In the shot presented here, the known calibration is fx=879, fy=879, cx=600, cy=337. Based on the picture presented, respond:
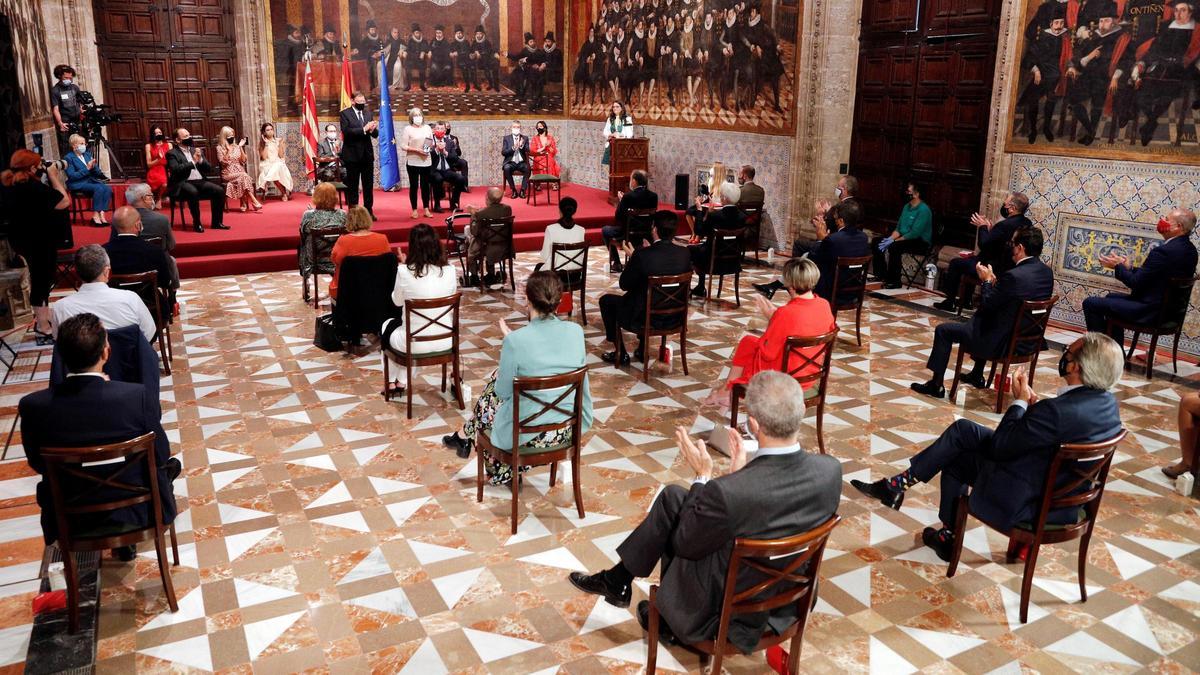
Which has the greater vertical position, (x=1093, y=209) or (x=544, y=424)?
(x=1093, y=209)

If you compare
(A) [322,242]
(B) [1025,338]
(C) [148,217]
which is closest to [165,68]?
(C) [148,217]

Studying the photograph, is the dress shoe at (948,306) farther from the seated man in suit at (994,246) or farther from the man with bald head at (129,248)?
the man with bald head at (129,248)

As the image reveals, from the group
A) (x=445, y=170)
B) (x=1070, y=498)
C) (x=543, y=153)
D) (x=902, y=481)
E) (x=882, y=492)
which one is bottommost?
(x=882, y=492)

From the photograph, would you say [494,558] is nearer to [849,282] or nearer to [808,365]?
[808,365]

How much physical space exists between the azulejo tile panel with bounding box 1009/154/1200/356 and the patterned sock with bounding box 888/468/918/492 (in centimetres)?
507

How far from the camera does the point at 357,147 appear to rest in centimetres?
1174

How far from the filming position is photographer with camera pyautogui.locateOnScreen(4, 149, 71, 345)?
7.83 metres

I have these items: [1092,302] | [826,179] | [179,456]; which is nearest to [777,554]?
[179,456]

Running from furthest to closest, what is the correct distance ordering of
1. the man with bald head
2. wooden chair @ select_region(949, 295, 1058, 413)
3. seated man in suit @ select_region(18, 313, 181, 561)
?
the man with bald head
wooden chair @ select_region(949, 295, 1058, 413)
seated man in suit @ select_region(18, 313, 181, 561)

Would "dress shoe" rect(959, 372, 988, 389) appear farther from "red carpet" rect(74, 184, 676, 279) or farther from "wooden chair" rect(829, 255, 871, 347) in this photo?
"red carpet" rect(74, 184, 676, 279)

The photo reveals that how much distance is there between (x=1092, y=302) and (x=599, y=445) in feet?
15.0

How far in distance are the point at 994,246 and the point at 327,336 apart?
20.9ft

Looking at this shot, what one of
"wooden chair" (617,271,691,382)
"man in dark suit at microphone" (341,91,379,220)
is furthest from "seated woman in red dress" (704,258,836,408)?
"man in dark suit at microphone" (341,91,379,220)

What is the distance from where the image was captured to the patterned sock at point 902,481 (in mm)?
4453
